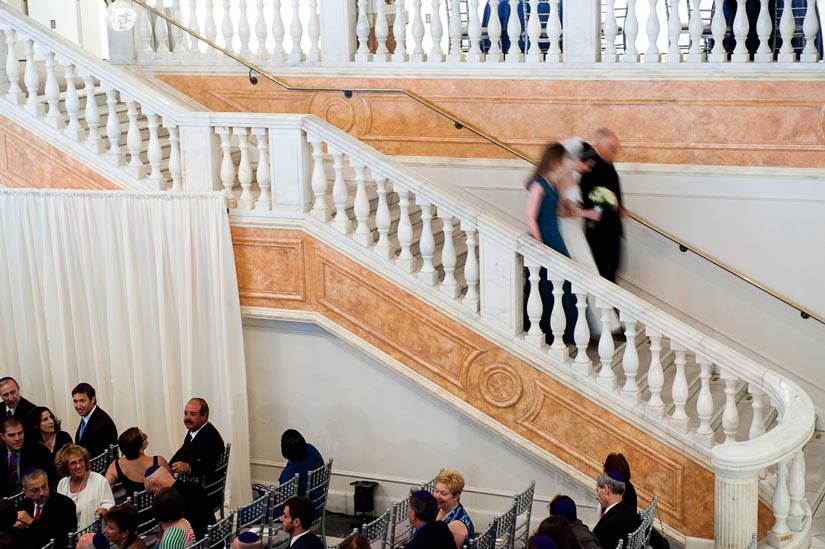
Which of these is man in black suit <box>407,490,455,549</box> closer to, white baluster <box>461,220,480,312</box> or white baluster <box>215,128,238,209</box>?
white baluster <box>461,220,480,312</box>

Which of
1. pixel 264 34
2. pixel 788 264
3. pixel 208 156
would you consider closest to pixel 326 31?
pixel 264 34

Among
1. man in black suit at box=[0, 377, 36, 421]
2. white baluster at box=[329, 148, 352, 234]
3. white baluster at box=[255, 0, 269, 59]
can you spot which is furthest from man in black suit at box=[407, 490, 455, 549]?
white baluster at box=[255, 0, 269, 59]

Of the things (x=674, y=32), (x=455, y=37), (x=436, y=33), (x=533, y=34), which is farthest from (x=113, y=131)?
(x=674, y=32)

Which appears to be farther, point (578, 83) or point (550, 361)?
point (578, 83)

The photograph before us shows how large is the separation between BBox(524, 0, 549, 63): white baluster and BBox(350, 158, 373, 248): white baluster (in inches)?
78.7

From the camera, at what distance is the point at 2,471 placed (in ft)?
24.9

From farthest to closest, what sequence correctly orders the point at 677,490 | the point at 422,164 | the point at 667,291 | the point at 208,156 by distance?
the point at 422,164
the point at 667,291
the point at 208,156
the point at 677,490

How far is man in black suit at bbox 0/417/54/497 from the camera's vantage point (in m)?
7.56

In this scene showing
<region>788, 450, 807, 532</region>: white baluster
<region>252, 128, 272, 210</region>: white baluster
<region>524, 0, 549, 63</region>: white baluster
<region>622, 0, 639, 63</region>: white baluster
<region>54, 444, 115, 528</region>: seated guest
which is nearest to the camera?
<region>788, 450, 807, 532</region>: white baluster

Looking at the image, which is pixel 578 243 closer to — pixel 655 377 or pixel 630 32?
pixel 655 377

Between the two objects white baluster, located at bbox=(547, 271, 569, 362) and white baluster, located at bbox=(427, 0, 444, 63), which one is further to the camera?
white baluster, located at bbox=(427, 0, 444, 63)

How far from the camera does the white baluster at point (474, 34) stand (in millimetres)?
9000

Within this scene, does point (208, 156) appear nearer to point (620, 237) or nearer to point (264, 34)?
point (264, 34)

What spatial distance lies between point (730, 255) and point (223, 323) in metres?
3.74
